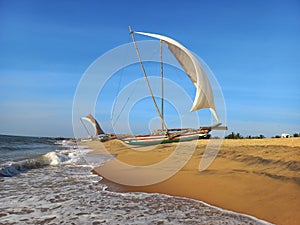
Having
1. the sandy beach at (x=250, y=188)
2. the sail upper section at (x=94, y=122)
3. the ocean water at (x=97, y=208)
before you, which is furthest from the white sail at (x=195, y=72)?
the sail upper section at (x=94, y=122)

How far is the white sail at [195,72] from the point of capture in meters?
20.6

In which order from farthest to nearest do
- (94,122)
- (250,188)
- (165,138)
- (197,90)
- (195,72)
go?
1. (94,122)
2. (165,138)
3. (195,72)
4. (197,90)
5. (250,188)

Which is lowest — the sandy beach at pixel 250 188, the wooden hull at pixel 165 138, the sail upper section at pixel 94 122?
the sandy beach at pixel 250 188

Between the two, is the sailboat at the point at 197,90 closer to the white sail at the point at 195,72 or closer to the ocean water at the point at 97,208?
the white sail at the point at 195,72

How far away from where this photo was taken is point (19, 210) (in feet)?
12.5

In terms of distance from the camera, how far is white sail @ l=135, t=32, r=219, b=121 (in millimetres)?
20641

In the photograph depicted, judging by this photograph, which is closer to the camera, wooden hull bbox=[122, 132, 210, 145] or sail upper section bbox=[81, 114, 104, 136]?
wooden hull bbox=[122, 132, 210, 145]

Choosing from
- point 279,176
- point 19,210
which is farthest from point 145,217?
point 279,176

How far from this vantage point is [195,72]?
22.4 metres

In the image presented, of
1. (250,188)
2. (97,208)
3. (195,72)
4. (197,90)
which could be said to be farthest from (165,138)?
(97,208)

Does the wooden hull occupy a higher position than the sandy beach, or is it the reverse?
the wooden hull

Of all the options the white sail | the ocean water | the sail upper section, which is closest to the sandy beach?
the ocean water

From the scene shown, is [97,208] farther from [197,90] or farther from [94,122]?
[94,122]

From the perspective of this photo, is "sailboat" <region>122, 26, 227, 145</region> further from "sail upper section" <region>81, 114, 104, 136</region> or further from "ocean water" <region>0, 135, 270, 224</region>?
"sail upper section" <region>81, 114, 104, 136</region>
